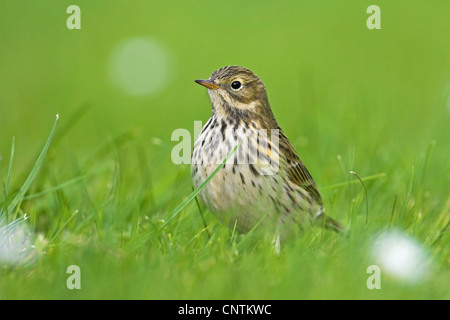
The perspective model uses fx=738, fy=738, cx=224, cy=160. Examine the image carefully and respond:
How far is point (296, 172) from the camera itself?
18.2 ft

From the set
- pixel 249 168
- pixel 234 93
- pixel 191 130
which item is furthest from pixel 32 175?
pixel 191 130

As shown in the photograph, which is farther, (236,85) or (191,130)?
(191,130)

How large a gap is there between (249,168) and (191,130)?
3.59 metres

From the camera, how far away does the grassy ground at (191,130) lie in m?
4.21

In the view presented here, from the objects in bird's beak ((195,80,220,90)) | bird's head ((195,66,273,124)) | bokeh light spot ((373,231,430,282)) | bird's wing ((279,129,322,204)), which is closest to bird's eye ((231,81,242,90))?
bird's head ((195,66,273,124))

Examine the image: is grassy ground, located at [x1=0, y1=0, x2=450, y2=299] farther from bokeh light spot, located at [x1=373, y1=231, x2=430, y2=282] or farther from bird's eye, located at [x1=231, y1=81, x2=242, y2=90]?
bird's eye, located at [x1=231, y1=81, x2=242, y2=90]

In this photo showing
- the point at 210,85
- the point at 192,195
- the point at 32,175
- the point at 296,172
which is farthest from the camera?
the point at 296,172

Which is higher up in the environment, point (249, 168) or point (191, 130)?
point (191, 130)

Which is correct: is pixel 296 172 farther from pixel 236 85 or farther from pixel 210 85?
pixel 210 85

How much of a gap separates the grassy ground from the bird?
19 cm

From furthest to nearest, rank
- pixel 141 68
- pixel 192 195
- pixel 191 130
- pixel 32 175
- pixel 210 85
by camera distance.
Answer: pixel 141 68
pixel 191 130
pixel 210 85
pixel 32 175
pixel 192 195

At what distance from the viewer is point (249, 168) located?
16.5 ft

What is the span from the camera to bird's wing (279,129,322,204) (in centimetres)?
547

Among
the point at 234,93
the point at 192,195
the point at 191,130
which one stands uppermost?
the point at 234,93
